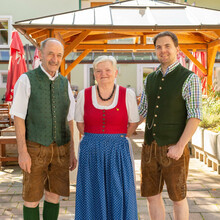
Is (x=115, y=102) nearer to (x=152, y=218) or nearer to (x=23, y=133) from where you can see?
(x=23, y=133)

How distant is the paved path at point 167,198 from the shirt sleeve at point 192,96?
4.74 feet

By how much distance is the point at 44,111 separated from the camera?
254 centimetres

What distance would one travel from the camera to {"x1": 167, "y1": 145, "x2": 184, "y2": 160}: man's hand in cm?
244

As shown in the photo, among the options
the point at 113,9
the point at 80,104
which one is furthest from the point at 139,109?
the point at 113,9

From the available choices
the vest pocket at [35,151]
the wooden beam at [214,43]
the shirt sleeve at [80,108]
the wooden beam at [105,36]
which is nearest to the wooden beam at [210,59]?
the wooden beam at [214,43]

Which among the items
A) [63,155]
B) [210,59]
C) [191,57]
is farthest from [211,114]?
[63,155]

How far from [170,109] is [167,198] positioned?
186 centimetres

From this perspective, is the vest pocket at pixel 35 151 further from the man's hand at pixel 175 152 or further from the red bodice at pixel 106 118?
the man's hand at pixel 175 152

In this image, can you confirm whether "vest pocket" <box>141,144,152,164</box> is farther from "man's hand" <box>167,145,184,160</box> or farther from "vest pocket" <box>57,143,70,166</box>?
"vest pocket" <box>57,143,70,166</box>

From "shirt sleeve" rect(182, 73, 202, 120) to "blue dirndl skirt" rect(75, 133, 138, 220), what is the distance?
1.98 feet

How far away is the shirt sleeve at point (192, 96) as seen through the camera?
244 cm

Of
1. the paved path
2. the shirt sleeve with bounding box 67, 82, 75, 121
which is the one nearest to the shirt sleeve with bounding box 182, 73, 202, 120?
the shirt sleeve with bounding box 67, 82, 75, 121

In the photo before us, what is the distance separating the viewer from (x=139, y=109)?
288cm

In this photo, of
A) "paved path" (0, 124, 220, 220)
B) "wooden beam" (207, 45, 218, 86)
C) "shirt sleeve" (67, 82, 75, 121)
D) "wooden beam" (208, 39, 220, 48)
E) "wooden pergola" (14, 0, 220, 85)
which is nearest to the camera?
"shirt sleeve" (67, 82, 75, 121)
